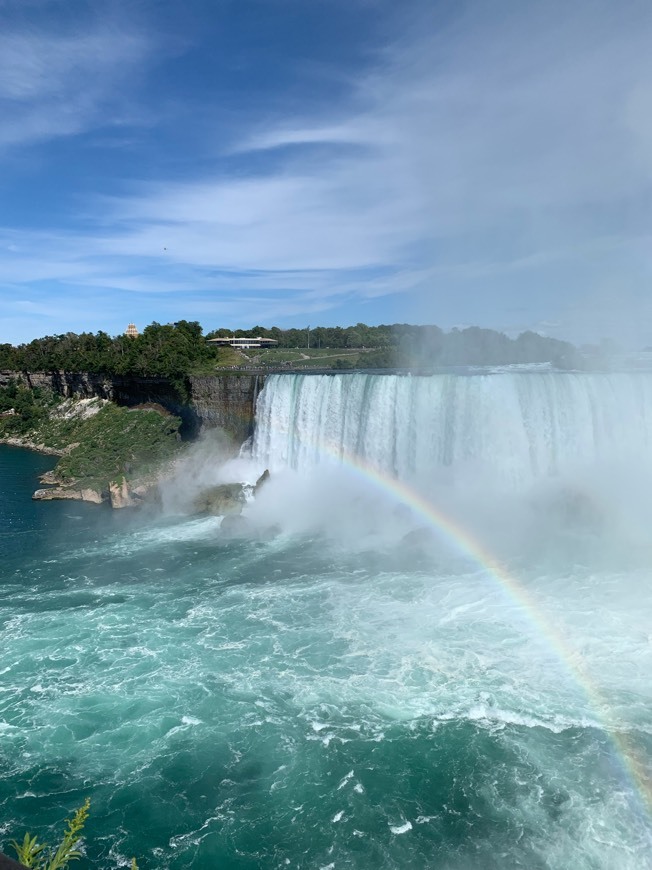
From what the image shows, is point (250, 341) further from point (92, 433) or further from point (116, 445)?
point (116, 445)

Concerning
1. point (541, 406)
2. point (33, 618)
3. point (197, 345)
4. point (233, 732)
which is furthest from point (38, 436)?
point (233, 732)

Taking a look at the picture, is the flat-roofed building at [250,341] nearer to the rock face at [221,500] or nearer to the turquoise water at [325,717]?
the rock face at [221,500]

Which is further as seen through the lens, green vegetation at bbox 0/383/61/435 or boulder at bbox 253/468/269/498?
green vegetation at bbox 0/383/61/435

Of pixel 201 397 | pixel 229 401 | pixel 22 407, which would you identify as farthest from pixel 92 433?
pixel 229 401

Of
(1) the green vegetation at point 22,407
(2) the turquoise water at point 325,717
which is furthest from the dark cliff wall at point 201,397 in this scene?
(2) the turquoise water at point 325,717

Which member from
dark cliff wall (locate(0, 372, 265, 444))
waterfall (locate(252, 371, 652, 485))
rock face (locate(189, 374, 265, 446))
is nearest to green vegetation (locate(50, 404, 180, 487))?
dark cliff wall (locate(0, 372, 265, 444))

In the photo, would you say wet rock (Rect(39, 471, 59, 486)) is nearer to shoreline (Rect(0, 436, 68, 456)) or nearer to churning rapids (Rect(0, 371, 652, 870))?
churning rapids (Rect(0, 371, 652, 870))
